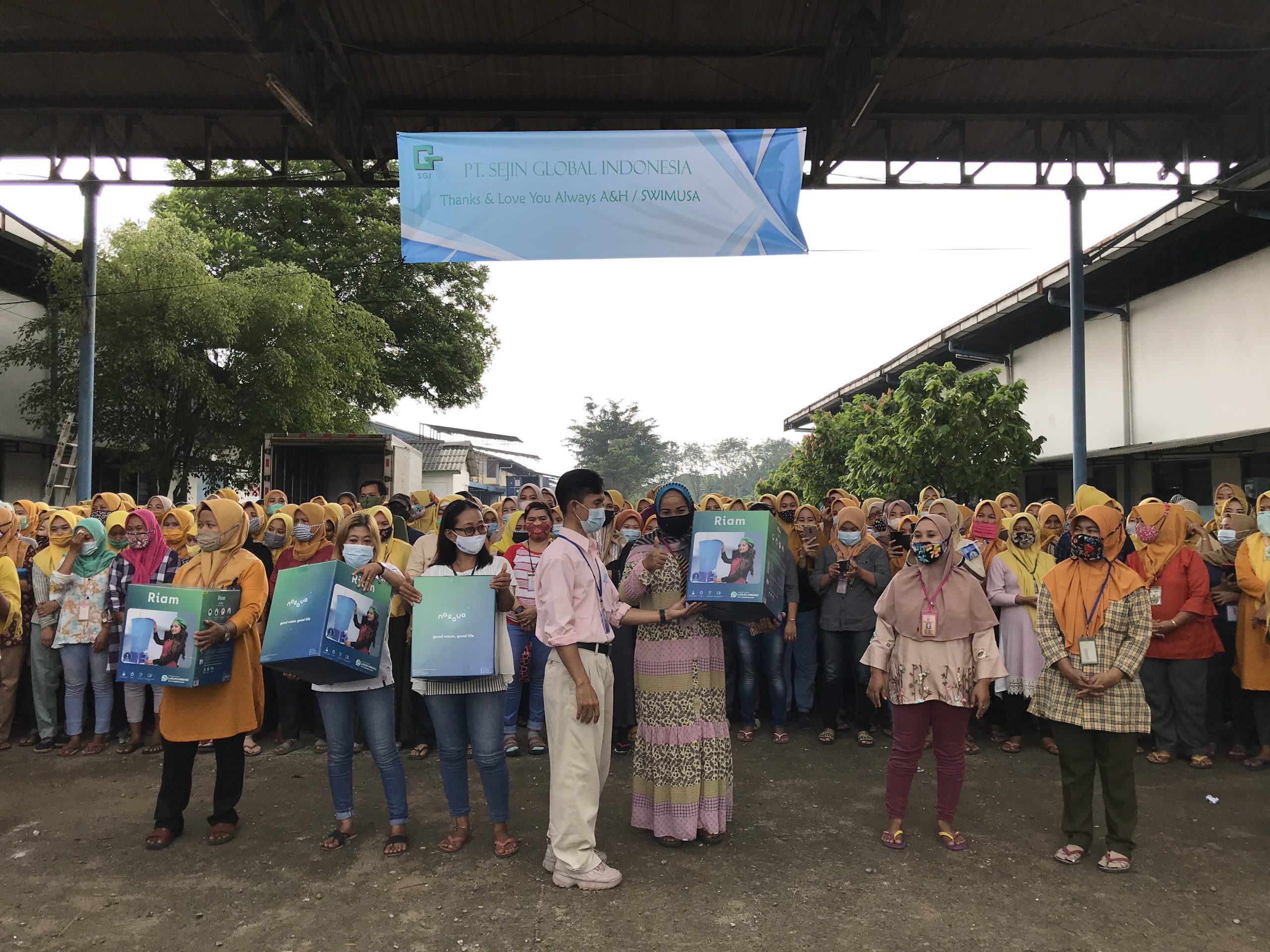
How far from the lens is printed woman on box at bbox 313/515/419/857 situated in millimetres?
4305

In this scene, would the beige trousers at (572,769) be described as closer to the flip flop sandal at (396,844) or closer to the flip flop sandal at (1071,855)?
the flip flop sandal at (396,844)

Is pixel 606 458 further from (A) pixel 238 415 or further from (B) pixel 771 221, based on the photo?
(B) pixel 771 221

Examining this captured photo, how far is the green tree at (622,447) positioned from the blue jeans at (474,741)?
195 feet

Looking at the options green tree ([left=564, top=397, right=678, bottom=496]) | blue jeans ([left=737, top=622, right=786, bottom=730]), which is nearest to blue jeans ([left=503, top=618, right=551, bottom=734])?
blue jeans ([left=737, top=622, right=786, bottom=730])

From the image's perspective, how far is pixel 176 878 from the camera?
410 cm

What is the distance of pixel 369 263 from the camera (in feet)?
76.2

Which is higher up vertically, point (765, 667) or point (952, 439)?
point (952, 439)

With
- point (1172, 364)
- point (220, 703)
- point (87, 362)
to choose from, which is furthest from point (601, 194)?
point (1172, 364)

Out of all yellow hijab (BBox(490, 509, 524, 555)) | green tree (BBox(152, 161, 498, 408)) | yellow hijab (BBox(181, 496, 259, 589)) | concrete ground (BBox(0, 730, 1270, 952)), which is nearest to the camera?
concrete ground (BBox(0, 730, 1270, 952))

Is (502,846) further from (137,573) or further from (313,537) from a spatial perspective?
(137,573)

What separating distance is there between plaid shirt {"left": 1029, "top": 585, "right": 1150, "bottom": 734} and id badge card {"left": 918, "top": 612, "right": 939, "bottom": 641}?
0.52 m

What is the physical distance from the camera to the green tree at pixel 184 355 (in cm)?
1420

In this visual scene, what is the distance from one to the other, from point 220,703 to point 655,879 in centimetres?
244

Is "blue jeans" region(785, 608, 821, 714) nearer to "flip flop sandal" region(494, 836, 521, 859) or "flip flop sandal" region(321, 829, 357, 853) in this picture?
"flip flop sandal" region(494, 836, 521, 859)
